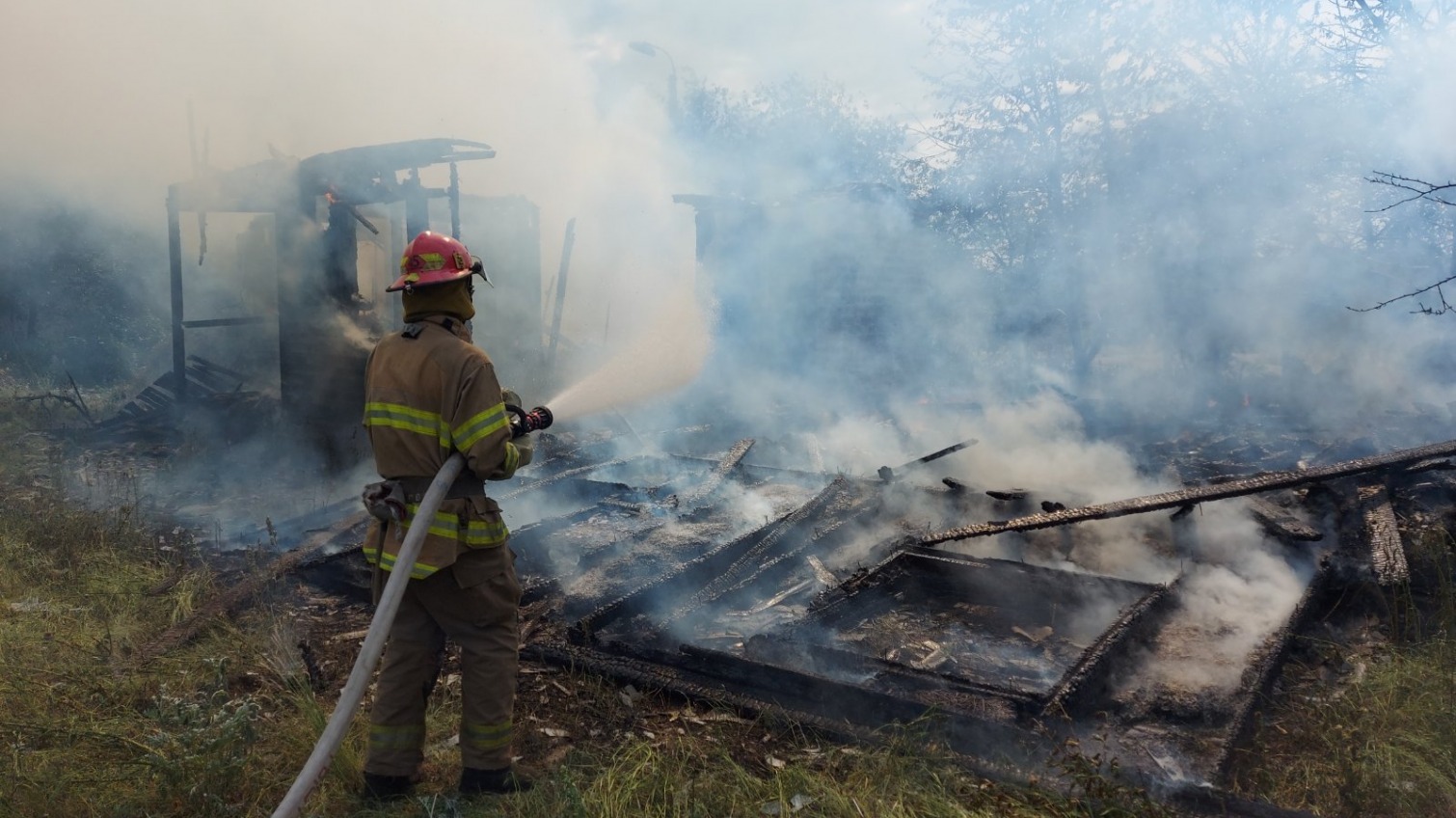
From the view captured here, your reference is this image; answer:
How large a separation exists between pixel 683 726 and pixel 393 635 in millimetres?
1330

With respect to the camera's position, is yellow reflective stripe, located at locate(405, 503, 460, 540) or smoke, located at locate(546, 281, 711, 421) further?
smoke, located at locate(546, 281, 711, 421)

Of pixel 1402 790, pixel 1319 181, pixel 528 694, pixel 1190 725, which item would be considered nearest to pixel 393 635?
pixel 528 694

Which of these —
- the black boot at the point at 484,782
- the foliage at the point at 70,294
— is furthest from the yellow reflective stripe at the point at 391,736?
→ the foliage at the point at 70,294

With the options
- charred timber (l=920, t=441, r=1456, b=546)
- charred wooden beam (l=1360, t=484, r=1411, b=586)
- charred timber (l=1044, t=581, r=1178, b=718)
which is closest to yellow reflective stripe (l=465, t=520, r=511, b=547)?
charred timber (l=1044, t=581, r=1178, b=718)

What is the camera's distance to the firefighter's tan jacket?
3.00 m

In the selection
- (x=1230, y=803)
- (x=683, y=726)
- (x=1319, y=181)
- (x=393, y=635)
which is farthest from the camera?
(x=1319, y=181)

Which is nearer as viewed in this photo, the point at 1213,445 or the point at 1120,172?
the point at 1213,445

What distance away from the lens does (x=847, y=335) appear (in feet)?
45.3

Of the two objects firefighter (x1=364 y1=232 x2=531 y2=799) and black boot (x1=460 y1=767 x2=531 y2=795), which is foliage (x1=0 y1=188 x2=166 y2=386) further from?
black boot (x1=460 y1=767 x2=531 y2=795)

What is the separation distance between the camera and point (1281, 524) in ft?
19.1

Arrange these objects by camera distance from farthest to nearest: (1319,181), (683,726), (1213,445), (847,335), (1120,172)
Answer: (847,335) < (1120,172) < (1319,181) < (1213,445) < (683,726)

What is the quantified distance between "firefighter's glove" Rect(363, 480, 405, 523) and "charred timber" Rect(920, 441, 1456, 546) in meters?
3.65

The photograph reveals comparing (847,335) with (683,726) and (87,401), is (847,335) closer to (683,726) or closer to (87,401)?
(683,726)

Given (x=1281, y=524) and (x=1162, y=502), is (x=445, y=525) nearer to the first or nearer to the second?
(x=1162, y=502)
